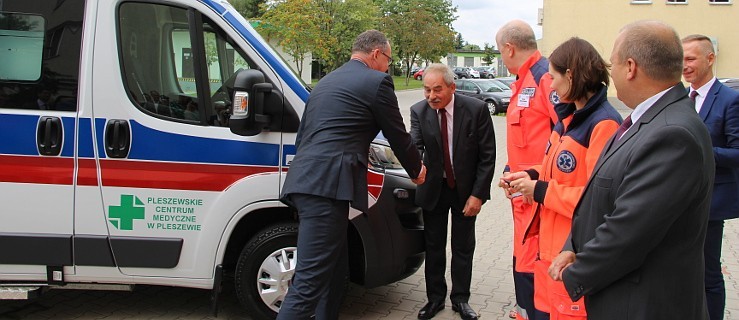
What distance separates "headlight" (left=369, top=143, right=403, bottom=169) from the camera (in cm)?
443

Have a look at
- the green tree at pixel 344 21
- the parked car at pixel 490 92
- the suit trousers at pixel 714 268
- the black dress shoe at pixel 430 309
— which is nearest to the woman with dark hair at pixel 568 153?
the suit trousers at pixel 714 268

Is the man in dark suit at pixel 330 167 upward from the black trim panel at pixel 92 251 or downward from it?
upward

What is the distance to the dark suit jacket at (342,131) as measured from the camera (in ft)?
11.9

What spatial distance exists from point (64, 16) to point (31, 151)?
0.88 metres

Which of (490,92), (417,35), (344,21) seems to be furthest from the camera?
(417,35)

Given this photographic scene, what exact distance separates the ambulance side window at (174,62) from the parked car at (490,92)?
2140 centimetres

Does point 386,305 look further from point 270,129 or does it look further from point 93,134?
point 93,134

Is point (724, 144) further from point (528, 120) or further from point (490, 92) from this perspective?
point (490, 92)

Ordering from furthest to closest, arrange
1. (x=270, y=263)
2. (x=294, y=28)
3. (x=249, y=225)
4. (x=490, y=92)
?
(x=294, y=28) → (x=490, y=92) → (x=249, y=225) → (x=270, y=263)

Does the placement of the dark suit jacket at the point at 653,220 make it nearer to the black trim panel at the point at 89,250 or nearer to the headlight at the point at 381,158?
the headlight at the point at 381,158

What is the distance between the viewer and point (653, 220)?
201 cm

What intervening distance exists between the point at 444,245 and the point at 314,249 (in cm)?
142

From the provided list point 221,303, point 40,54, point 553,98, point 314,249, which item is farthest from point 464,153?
point 40,54

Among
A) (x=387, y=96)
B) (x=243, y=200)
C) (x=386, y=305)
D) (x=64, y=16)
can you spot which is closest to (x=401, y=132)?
(x=387, y=96)
